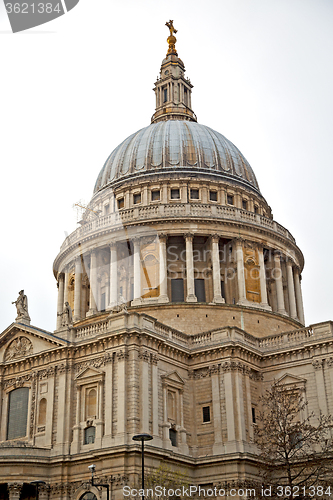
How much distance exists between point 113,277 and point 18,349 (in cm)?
1312

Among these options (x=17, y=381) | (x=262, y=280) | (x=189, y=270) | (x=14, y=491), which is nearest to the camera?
(x=14, y=491)

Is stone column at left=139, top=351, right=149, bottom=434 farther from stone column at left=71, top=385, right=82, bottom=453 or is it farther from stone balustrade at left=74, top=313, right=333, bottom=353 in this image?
stone column at left=71, top=385, right=82, bottom=453

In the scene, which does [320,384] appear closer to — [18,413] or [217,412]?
[217,412]

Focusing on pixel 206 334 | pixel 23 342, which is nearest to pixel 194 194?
pixel 206 334

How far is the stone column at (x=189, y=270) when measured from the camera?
5888cm

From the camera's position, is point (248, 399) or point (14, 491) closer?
point (14, 491)

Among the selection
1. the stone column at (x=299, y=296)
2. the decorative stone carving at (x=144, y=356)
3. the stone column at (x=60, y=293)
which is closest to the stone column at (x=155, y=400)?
the decorative stone carving at (x=144, y=356)

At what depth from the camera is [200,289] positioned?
202ft

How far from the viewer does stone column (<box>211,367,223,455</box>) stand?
47.0 m

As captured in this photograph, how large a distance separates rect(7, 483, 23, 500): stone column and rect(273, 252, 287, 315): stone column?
30411mm

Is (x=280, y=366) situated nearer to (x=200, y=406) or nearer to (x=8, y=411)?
(x=200, y=406)

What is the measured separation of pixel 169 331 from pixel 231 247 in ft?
52.2

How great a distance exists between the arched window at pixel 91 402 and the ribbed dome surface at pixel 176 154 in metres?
29.3

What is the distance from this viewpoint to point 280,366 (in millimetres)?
51219
